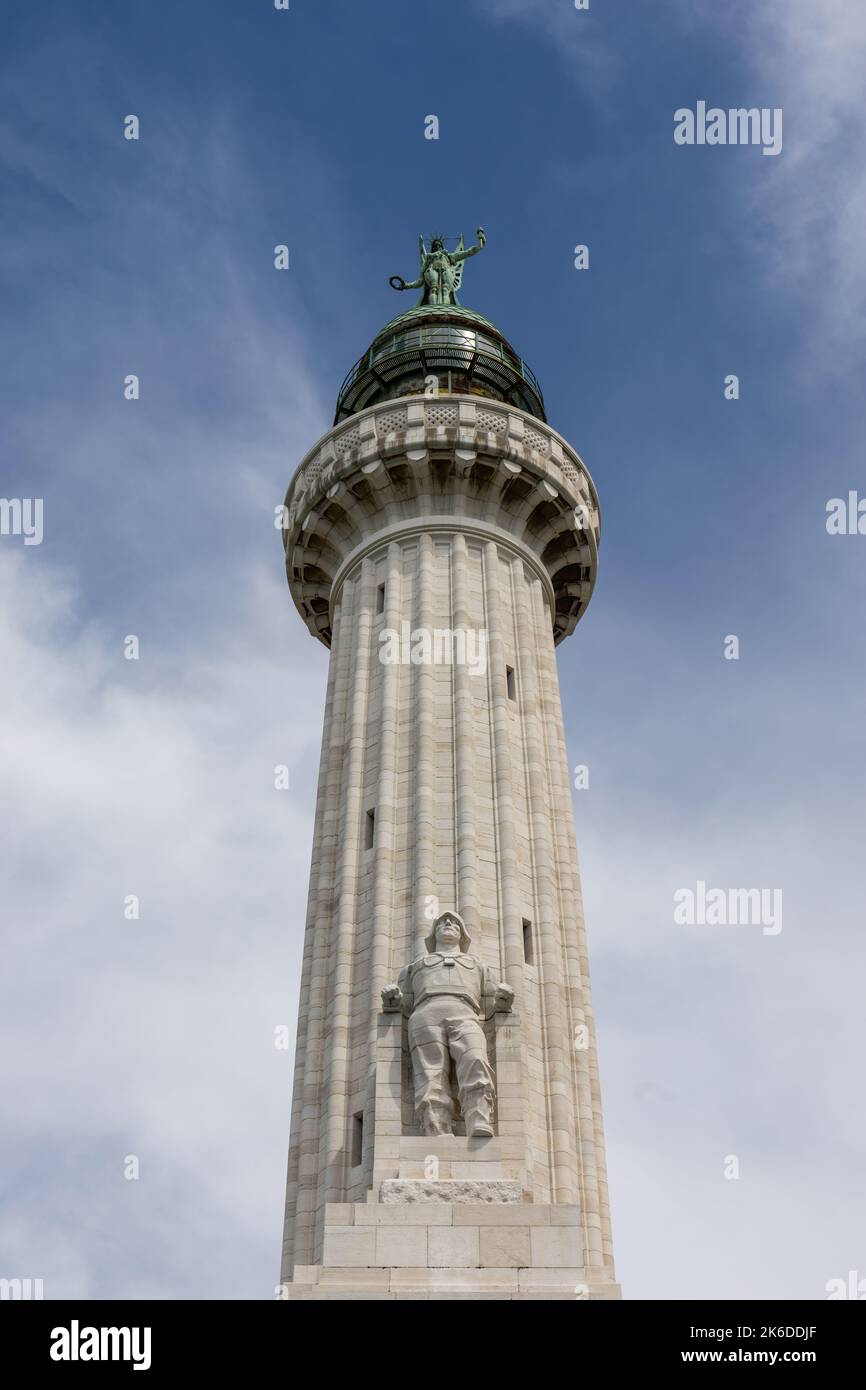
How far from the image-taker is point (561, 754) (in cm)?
3416

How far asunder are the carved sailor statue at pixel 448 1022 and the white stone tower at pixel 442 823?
243 mm

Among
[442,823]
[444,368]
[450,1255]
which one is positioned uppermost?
[444,368]

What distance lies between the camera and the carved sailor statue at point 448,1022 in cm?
2314

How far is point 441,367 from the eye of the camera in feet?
137

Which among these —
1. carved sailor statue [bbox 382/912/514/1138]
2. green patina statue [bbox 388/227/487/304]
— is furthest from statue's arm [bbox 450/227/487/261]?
carved sailor statue [bbox 382/912/514/1138]

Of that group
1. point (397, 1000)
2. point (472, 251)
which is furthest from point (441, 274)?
point (397, 1000)

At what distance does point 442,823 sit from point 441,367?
17.1 m

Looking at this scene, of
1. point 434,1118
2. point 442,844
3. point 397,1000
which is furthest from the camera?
point 442,844

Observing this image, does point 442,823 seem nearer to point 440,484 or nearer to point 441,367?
point 440,484

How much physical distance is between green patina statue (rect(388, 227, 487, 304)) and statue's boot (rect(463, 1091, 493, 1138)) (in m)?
30.8

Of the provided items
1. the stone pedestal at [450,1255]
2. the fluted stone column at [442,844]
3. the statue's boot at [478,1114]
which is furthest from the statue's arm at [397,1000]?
the stone pedestal at [450,1255]

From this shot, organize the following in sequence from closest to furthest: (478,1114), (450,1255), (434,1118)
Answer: (450,1255) → (478,1114) → (434,1118)
